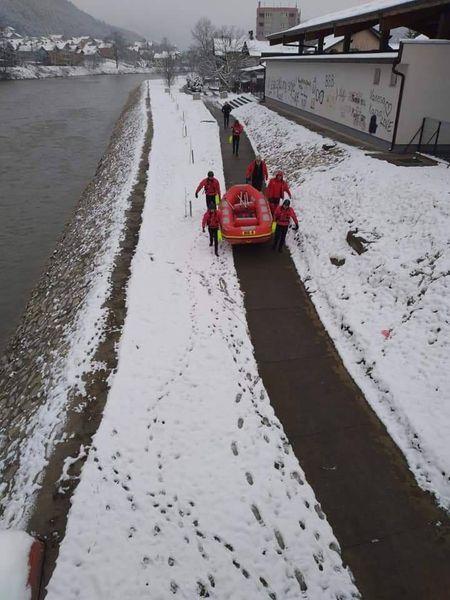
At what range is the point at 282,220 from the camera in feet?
36.8

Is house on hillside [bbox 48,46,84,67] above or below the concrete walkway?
above

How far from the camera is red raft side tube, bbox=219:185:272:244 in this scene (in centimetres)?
1118

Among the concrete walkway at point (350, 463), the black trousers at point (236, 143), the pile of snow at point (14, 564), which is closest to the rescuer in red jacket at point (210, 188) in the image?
the concrete walkway at point (350, 463)

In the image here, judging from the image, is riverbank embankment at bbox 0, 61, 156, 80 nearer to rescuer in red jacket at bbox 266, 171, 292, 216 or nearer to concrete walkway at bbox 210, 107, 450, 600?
rescuer in red jacket at bbox 266, 171, 292, 216

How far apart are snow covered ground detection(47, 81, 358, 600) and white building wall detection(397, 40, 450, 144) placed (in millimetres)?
11580

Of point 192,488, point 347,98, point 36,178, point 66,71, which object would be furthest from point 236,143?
point 66,71

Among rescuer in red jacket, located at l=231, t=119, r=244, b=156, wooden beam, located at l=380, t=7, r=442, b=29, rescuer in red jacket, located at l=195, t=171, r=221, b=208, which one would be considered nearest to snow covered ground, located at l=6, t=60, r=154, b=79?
rescuer in red jacket, located at l=231, t=119, r=244, b=156

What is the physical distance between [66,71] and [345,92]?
126 meters

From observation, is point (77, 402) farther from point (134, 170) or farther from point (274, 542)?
point (134, 170)

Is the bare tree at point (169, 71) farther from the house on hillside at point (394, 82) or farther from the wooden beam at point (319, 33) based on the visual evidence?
the house on hillside at point (394, 82)

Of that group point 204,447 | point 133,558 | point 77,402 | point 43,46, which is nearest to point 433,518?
point 204,447

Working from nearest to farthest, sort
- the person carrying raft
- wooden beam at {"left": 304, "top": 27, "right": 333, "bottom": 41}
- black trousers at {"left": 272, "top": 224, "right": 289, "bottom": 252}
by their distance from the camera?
black trousers at {"left": 272, "top": 224, "right": 289, "bottom": 252} < wooden beam at {"left": 304, "top": 27, "right": 333, "bottom": 41} < the person carrying raft

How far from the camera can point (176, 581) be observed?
15.5 ft

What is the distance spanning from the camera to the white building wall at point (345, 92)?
16016mm
